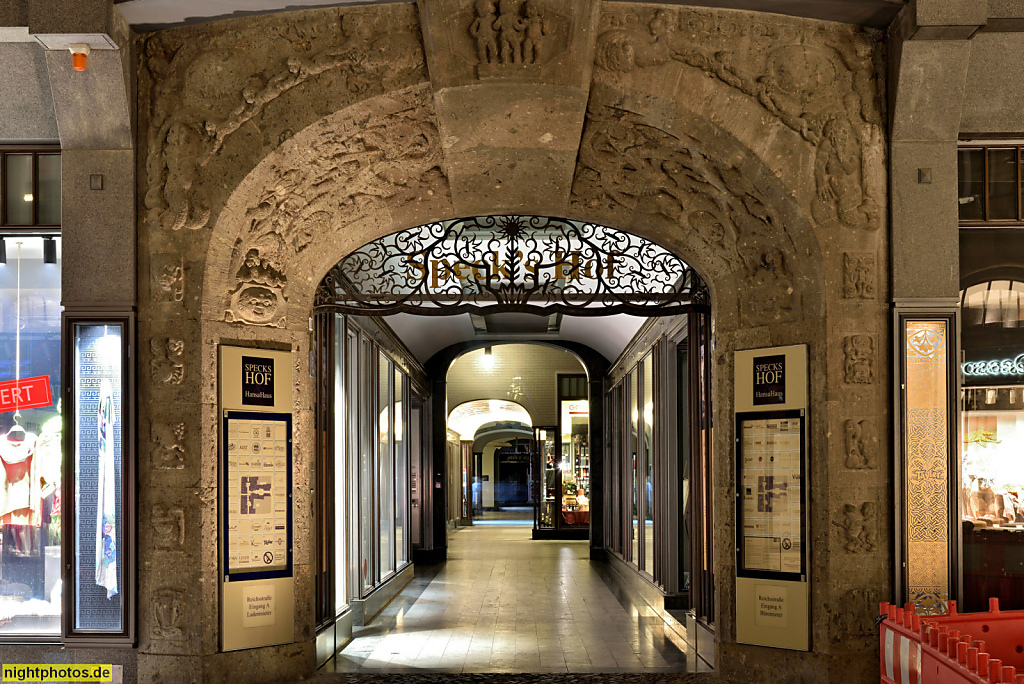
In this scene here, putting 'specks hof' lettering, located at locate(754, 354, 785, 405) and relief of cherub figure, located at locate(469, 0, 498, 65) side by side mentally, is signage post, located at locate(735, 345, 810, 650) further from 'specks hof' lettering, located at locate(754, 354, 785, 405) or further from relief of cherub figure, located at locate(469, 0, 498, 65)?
relief of cherub figure, located at locate(469, 0, 498, 65)

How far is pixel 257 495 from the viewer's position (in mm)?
6898

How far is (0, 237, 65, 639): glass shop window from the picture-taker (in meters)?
6.65

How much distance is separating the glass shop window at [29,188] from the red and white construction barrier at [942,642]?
19.3 ft

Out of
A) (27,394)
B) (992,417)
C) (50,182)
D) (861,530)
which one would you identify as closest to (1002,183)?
(992,417)

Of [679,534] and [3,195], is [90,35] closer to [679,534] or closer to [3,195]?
[3,195]

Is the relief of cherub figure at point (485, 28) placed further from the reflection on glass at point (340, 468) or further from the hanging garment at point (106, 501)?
the reflection on glass at point (340, 468)

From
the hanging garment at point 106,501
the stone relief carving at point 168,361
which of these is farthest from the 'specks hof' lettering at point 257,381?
the hanging garment at point 106,501

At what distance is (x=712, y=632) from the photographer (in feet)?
25.3

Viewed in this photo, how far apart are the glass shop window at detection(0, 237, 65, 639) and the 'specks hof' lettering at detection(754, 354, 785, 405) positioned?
4764 mm

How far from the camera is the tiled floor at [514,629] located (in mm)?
7918

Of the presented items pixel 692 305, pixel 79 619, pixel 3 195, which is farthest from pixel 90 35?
pixel 692 305

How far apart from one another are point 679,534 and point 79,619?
656cm

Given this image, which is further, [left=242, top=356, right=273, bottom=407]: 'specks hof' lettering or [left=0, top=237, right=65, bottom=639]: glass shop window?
[left=242, top=356, right=273, bottom=407]: 'specks hof' lettering

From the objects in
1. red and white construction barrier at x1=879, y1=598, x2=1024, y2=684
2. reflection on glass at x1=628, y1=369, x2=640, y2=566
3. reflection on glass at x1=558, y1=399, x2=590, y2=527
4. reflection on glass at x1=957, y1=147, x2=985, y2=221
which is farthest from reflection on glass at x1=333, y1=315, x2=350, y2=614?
reflection on glass at x1=558, y1=399, x2=590, y2=527
